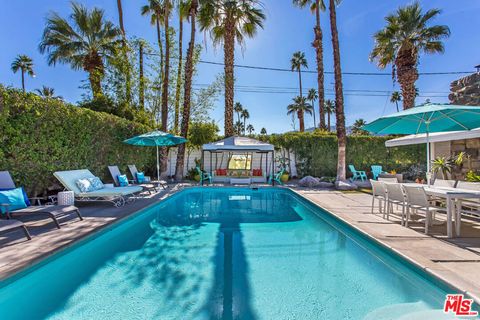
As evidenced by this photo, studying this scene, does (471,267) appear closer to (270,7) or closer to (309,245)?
(309,245)

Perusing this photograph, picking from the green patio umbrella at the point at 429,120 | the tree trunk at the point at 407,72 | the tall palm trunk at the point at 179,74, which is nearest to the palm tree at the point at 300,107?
the tree trunk at the point at 407,72

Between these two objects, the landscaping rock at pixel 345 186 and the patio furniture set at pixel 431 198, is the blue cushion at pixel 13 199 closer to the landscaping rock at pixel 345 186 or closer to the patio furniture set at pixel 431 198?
the patio furniture set at pixel 431 198

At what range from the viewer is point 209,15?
48.0 feet

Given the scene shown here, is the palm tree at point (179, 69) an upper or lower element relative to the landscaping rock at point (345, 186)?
upper

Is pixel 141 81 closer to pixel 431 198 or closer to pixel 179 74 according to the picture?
pixel 179 74

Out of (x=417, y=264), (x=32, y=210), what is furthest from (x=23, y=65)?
(x=417, y=264)

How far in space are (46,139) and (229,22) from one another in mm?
11916

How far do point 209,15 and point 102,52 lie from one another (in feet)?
21.9

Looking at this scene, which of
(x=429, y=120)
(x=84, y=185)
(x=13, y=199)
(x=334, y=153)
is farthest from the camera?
(x=334, y=153)

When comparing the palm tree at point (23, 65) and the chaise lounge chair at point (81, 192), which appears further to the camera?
the palm tree at point (23, 65)

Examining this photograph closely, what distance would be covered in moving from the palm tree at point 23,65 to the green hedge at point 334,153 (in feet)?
106

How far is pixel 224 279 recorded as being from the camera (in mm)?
3521

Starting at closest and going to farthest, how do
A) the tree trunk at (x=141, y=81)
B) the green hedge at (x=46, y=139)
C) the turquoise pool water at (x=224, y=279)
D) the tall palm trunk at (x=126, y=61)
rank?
the turquoise pool water at (x=224, y=279) < the green hedge at (x=46, y=139) < the tall palm trunk at (x=126, y=61) < the tree trunk at (x=141, y=81)

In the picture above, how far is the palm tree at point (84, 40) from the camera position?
14.1 meters
